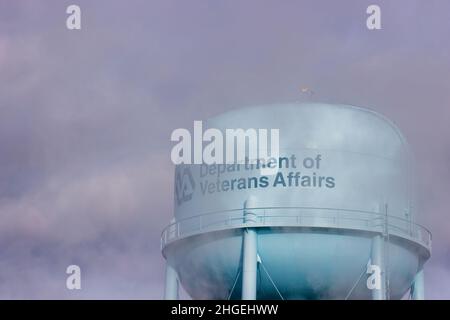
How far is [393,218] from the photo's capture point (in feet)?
100

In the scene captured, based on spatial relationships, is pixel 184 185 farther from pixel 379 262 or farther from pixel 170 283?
pixel 379 262

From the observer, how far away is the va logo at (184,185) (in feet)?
104

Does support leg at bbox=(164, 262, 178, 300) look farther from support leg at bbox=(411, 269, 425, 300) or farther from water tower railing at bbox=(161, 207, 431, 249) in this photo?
support leg at bbox=(411, 269, 425, 300)

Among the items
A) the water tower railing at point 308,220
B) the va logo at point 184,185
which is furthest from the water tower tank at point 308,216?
the va logo at point 184,185

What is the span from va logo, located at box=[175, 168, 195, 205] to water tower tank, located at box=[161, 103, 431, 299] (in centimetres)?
38

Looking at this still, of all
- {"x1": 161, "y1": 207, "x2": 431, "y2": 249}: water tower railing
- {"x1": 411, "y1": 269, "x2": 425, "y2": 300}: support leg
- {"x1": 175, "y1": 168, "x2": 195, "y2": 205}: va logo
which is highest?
{"x1": 175, "y1": 168, "x2": 195, "y2": 205}: va logo

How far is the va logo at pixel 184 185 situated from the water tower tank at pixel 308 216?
0.38 meters

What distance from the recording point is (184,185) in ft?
106

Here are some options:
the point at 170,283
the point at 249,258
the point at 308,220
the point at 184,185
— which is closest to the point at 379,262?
the point at 308,220

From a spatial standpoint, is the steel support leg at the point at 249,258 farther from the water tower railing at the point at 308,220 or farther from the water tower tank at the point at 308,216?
the water tower railing at the point at 308,220

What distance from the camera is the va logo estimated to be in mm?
31831

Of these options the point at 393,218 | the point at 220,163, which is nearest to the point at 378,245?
the point at 393,218

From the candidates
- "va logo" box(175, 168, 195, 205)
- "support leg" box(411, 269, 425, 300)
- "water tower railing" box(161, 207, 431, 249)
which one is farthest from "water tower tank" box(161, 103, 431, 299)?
"support leg" box(411, 269, 425, 300)
